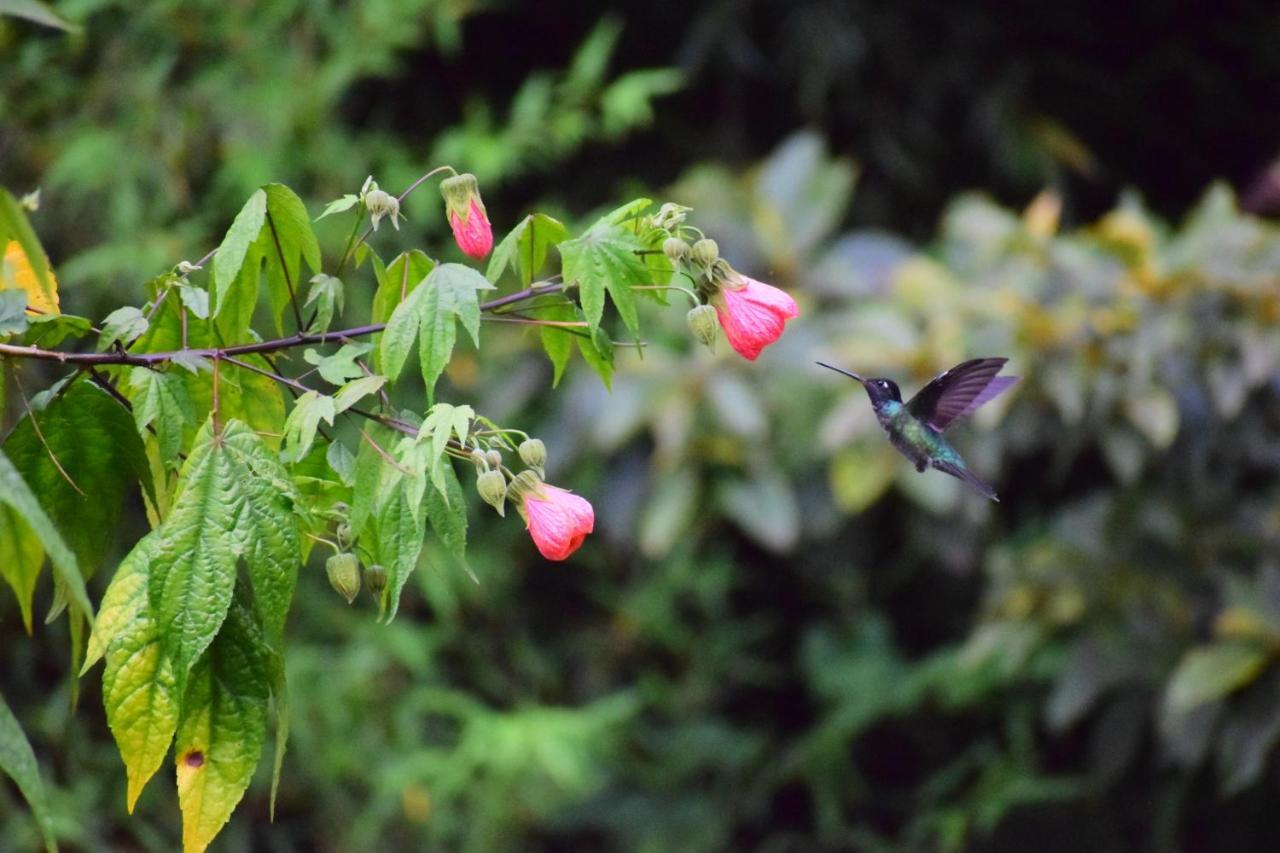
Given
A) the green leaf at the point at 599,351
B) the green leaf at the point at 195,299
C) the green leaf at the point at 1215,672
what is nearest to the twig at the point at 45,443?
the green leaf at the point at 195,299

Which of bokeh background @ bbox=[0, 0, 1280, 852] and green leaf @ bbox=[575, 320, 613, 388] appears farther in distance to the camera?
bokeh background @ bbox=[0, 0, 1280, 852]

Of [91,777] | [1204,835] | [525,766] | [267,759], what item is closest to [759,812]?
[525,766]

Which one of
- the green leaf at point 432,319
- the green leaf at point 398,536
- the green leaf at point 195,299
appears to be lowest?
the green leaf at point 398,536

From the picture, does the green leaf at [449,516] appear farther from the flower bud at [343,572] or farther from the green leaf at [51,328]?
the green leaf at [51,328]

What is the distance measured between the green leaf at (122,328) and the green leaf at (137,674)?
0.47 feet

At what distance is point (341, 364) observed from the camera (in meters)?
0.85

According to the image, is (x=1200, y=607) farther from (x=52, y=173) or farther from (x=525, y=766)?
(x=52, y=173)

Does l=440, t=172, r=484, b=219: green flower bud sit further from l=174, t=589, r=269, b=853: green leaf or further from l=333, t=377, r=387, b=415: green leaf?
l=174, t=589, r=269, b=853: green leaf

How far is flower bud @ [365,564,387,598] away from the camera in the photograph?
87cm

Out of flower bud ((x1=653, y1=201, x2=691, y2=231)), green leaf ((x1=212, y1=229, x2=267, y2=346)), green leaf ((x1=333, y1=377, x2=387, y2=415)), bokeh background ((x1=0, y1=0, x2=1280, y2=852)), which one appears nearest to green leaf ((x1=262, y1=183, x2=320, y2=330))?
green leaf ((x1=212, y1=229, x2=267, y2=346))

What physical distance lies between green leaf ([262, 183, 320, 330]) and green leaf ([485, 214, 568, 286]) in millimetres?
117

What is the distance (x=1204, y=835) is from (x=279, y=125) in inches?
100

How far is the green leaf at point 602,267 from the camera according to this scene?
2.69 feet

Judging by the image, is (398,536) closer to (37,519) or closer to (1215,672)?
(37,519)
